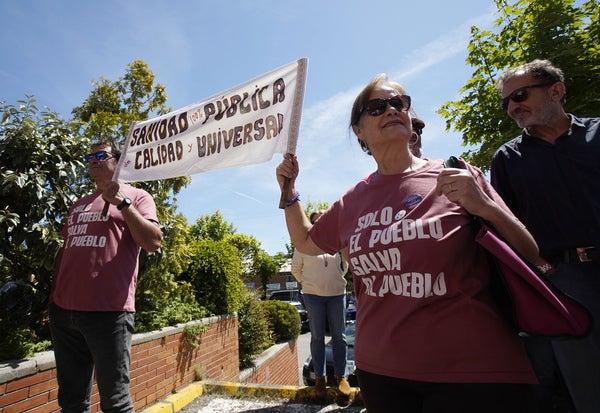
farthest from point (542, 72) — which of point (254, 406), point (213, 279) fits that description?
point (213, 279)

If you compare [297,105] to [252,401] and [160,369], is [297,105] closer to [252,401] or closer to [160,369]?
[252,401]

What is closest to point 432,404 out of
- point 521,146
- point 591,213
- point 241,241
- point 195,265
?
point 591,213

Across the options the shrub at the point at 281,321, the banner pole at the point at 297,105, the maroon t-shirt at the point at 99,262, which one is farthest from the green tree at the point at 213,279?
the banner pole at the point at 297,105

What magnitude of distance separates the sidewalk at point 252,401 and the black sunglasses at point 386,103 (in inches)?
118

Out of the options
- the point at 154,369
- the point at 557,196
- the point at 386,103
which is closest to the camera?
the point at 386,103

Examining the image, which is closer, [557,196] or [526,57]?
[557,196]

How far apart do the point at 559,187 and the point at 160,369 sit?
4.52 metres

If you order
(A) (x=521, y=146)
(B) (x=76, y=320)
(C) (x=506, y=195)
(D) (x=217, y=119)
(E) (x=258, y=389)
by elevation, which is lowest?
(E) (x=258, y=389)

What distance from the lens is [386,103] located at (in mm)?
1860

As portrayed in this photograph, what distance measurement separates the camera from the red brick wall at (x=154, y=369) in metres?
2.89

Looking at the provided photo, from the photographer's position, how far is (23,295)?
3604mm

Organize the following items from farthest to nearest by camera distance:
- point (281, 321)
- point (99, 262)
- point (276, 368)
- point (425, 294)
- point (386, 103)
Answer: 1. point (281, 321)
2. point (276, 368)
3. point (99, 262)
4. point (386, 103)
5. point (425, 294)

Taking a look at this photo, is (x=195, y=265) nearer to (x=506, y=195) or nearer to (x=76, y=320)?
(x=76, y=320)

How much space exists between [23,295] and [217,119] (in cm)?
252
